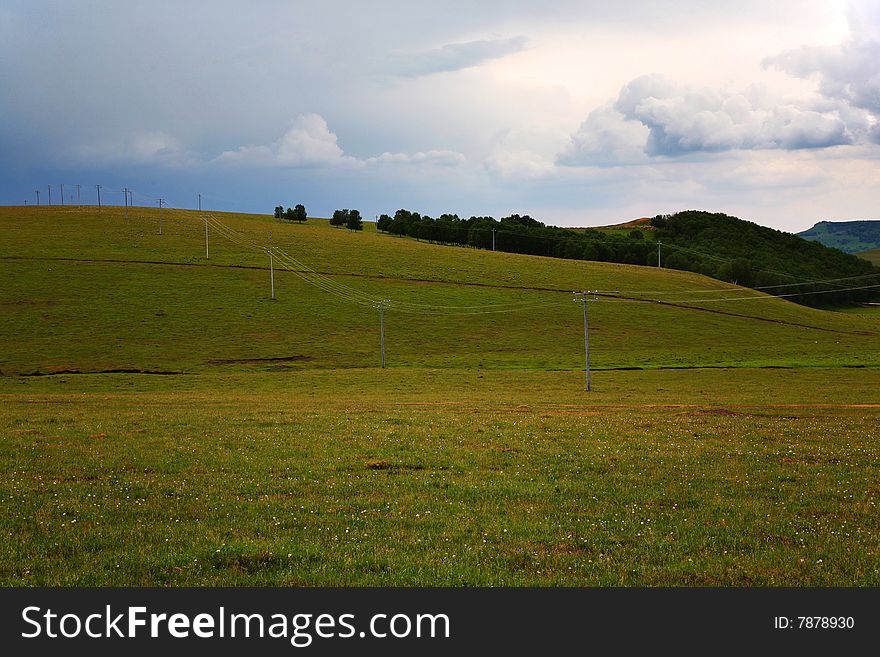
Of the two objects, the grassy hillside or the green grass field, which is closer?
the green grass field

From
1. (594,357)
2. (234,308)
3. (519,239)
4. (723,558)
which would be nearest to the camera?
(723,558)

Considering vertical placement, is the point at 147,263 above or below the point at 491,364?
above

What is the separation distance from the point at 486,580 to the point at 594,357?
8038cm

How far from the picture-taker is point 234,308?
105 m

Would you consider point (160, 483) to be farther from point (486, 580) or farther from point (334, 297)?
point (334, 297)

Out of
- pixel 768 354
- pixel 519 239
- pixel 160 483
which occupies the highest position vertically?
pixel 519 239

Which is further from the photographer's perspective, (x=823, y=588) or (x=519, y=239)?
(x=519, y=239)

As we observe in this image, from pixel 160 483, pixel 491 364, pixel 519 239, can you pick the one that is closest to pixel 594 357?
pixel 491 364

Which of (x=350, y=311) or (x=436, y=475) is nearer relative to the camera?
(x=436, y=475)

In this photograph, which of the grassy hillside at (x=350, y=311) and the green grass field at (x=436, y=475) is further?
the grassy hillside at (x=350, y=311)

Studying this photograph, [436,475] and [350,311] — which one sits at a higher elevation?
[436,475]

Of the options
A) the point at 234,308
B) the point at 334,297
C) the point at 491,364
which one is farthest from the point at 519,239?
the point at 491,364

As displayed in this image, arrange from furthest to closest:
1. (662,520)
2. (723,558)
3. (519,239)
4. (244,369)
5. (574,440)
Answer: (519,239) → (244,369) → (574,440) → (662,520) → (723,558)

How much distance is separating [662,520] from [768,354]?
288 feet
